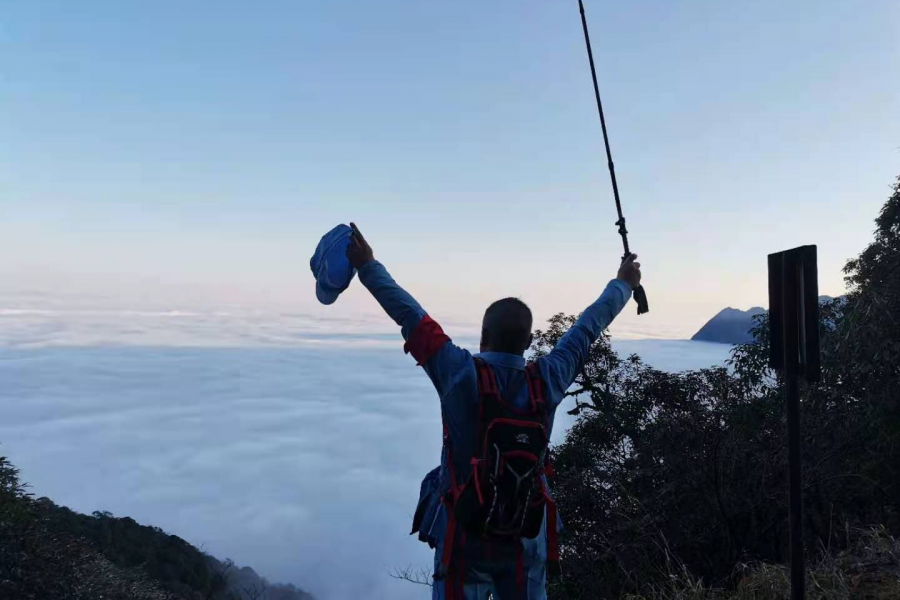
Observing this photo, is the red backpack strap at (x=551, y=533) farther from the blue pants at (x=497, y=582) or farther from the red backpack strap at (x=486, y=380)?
the red backpack strap at (x=486, y=380)

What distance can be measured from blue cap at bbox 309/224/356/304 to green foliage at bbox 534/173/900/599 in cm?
672

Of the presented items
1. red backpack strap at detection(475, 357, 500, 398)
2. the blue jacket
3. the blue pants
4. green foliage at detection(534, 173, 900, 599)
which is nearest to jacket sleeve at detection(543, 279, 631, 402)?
the blue jacket

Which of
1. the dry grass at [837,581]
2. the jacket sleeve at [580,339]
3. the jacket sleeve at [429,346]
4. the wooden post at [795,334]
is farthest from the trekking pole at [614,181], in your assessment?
the dry grass at [837,581]

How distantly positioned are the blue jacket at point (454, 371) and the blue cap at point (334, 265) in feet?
0.32

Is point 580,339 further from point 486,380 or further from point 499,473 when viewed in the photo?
point 499,473

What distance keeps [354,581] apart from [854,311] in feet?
500

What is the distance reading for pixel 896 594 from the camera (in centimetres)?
429

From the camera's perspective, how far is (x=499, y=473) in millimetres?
2291

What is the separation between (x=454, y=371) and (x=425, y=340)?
0.15 m

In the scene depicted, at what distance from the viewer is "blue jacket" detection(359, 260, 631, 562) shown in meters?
2.29

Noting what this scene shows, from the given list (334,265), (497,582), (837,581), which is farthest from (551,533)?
(837,581)

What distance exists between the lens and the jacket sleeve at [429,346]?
2281 mm

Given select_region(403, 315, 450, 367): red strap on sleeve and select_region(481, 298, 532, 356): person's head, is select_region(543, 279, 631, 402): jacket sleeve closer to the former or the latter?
select_region(481, 298, 532, 356): person's head

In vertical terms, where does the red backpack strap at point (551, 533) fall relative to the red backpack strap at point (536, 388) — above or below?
below
